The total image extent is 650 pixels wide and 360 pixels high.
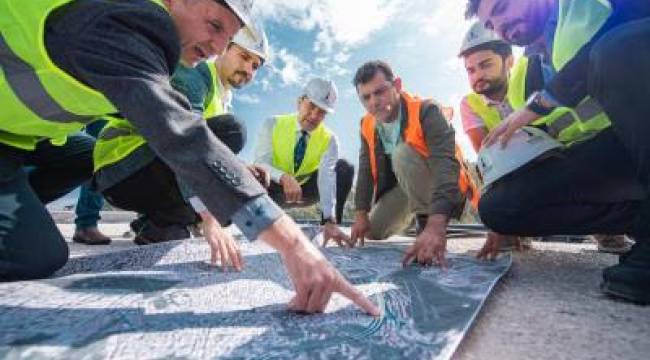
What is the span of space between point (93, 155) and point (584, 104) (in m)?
2.30

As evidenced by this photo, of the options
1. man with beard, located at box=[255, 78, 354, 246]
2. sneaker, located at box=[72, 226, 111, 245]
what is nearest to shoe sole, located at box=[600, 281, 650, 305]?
man with beard, located at box=[255, 78, 354, 246]

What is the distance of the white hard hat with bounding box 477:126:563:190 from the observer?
1792 millimetres

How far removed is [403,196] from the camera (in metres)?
3.28

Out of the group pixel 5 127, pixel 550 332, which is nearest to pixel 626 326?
pixel 550 332

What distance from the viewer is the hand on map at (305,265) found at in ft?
3.11

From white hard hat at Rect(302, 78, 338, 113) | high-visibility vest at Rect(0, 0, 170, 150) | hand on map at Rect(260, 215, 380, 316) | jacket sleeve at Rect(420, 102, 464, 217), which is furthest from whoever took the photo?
white hard hat at Rect(302, 78, 338, 113)

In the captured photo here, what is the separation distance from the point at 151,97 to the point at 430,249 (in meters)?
1.28

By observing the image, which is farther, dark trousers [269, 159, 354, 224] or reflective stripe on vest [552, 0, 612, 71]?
dark trousers [269, 159, 354, 224]

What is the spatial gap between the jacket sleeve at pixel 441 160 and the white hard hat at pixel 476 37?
628mm

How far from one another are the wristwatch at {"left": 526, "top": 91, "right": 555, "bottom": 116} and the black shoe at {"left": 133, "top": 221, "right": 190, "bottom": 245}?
6.36 feet

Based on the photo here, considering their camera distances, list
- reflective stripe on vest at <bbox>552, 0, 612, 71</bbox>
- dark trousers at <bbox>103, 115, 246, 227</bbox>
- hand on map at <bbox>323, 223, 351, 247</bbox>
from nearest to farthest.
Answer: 1. reflective stripe on vest at <bbox>552, 0, 612, 71</bbox>
2. dark trousers at <bbox>103, 115, 246, 227</bbox>
3. hand on map at <bbox>323, 223, 351, 247</bbox>

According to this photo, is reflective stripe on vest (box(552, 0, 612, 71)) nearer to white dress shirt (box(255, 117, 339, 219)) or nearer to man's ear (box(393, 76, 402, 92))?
man's ear (box(393, 76, 402, 92))

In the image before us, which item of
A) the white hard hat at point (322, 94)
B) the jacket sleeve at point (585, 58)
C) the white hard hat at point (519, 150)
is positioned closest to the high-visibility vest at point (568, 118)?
the white hard hat at point (519, 150)

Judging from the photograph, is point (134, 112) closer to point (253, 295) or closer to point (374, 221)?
point (253, 295)
